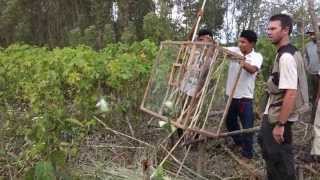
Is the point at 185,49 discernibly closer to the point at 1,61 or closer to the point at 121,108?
the point at 121,108

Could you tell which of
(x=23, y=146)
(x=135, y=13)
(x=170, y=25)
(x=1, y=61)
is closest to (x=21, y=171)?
(x=23, y=146)

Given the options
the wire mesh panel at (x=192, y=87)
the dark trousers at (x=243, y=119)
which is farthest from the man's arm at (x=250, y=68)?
the dark trousers at (x=243, y=119)

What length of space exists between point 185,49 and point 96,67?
1335 millimetres

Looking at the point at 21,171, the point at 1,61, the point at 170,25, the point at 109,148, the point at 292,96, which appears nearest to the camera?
the point at 292,96

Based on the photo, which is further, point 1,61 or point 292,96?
point 1,61

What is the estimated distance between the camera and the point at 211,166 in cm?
496

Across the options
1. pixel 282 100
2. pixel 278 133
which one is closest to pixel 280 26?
pixel 282 100

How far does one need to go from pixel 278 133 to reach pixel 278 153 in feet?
0.63

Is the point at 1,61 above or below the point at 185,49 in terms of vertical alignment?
below

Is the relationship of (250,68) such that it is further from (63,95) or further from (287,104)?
(63,95)

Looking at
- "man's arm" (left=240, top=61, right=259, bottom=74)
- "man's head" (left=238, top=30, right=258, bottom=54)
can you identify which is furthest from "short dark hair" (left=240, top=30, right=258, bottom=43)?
"man's arm" (left=240, top=61, right=259, bottom=74)

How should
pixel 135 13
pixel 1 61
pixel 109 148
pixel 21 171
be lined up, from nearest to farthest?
pixel 21 171, pixel 109 148, pixel 1 61, pixel 135 13

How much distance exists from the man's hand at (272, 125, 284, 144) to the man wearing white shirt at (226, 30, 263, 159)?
3.68 ft

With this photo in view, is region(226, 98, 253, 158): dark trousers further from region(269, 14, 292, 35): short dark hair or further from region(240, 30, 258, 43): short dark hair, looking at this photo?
region(269, 14, 292, 35): short dark hair
